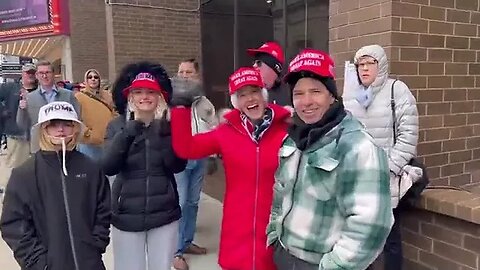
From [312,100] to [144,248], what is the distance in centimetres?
153

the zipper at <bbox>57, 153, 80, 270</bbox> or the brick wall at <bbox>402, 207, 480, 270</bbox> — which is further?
the brick wall at <bbox>402, 207, 480, 270</bbox>

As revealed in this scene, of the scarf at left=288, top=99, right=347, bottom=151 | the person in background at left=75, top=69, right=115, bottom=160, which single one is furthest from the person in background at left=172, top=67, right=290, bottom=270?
the person in background at left=75, top=69, right=115, bottom=160

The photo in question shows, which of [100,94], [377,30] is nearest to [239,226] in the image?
[377,30]

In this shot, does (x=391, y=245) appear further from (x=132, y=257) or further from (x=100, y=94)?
(x=100, y=94)

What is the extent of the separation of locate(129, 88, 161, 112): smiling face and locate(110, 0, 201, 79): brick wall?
5.30 meters

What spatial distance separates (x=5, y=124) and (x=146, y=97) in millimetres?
4645

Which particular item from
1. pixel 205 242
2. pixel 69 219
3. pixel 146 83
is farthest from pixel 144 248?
pixel 205 242

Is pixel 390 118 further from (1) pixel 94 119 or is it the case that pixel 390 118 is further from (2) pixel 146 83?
(1) pixel 94 119

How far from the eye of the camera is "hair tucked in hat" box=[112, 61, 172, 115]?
282cm

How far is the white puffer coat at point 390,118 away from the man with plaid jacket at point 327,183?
117cm

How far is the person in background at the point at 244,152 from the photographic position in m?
2.37

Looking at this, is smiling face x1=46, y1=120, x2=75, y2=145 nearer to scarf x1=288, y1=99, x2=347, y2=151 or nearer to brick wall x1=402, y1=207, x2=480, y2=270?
scarf x1=288, y1=99, x2=347, y2=151

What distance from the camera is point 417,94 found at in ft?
11.8

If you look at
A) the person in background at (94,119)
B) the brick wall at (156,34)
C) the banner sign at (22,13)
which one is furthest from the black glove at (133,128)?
the banner sign at (22,13)
